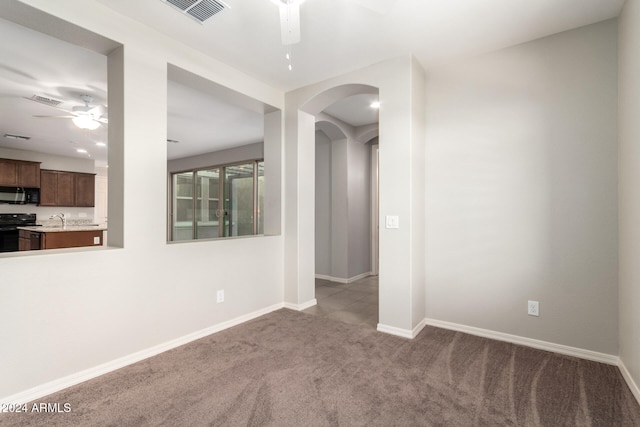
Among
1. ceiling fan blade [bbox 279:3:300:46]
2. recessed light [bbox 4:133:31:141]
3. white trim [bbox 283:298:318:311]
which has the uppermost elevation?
recessed light [bbox 4:133:31:141]

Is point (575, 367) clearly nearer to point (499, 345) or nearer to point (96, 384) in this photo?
point (499, 345)

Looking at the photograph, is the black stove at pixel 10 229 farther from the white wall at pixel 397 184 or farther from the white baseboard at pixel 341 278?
the white wall at pixel 397 184

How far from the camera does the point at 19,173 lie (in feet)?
21.5

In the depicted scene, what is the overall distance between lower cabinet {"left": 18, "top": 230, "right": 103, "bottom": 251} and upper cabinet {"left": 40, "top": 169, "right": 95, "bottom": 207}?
9.52 ft

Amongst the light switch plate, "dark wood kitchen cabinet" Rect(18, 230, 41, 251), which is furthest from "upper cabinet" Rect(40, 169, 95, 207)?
the light switch plate

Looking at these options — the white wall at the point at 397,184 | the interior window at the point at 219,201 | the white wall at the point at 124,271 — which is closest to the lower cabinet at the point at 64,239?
the interior window at the point at 219,201

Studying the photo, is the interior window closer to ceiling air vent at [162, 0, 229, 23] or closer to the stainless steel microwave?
the stainless steel microwave

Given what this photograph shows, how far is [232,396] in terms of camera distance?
1.84m

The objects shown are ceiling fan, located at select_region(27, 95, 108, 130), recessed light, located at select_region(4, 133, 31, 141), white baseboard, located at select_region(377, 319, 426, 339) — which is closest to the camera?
→ white baseboard, located at select_region(377, 319, 426, 339)

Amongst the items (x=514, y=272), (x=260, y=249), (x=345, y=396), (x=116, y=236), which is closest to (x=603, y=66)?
(x=514, y=272)

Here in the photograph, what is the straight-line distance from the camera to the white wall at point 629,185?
6.04 ft

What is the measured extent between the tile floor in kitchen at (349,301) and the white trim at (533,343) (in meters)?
0.66

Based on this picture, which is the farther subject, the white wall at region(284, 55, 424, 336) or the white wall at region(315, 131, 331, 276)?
the white wall at region(315, 131, 331, 276)

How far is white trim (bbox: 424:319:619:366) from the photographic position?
2.27 metres
